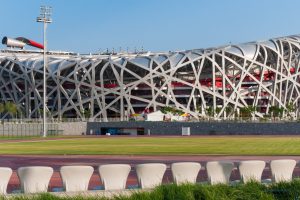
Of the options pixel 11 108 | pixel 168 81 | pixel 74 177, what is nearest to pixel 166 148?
pixel 74 177

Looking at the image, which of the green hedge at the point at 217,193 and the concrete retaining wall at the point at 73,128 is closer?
the green hedge at the point at 217,193

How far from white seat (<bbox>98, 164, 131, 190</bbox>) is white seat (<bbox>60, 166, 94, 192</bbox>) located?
0.42 m

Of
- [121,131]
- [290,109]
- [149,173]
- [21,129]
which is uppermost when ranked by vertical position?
[290,109]

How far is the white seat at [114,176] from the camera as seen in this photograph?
46.9 ft

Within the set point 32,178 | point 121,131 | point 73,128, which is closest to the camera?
point 32,178

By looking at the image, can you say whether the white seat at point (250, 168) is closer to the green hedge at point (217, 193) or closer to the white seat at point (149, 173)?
the white seat at point (149, 173)

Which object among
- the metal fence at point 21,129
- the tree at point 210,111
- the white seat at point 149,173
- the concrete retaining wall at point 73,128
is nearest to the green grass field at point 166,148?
the white seat at point 149,173

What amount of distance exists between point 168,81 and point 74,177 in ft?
295

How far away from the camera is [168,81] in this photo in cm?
10369

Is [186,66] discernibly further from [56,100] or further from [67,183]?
[67,183]

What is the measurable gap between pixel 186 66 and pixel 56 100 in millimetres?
26977

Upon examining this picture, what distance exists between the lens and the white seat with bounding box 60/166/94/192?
1402 cm

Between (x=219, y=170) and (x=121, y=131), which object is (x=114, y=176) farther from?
(x=121, y=131)

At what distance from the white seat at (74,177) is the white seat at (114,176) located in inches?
16.7
